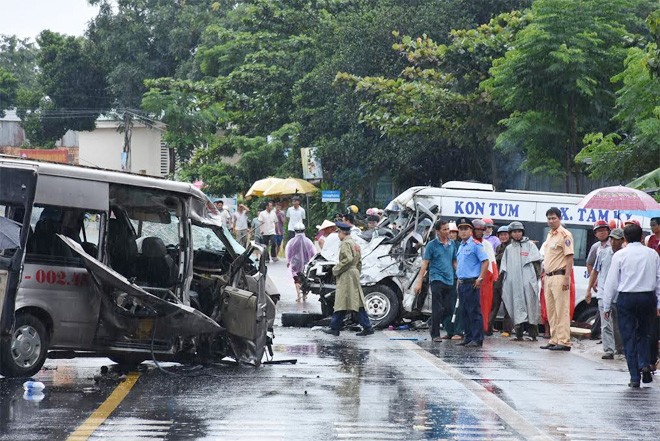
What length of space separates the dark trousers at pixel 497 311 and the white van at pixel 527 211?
3.73ft

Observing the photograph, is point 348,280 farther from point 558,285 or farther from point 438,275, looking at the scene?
point 558,285

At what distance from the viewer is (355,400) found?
10.5 meters

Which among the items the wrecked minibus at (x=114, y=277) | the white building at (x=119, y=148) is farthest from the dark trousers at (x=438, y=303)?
the white building at (x=119, y=148)

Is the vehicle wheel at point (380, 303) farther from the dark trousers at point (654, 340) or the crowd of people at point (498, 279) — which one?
the dark trousers at point (654, 340)

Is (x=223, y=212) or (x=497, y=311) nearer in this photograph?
(x=497, y=311)

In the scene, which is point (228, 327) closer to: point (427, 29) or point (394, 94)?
point (394, 94)

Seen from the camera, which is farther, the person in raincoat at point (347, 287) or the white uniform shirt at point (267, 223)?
the white uniform shirt at point (267, 223)

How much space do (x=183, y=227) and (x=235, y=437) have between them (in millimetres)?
4493

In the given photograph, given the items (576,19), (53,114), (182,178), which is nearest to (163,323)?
(576,19)

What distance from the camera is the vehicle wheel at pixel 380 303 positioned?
63.0 ft

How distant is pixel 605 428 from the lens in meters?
9.30

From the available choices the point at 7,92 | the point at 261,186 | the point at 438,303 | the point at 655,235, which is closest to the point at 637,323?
the point at 655,235

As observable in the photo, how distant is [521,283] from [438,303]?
1.57 meters

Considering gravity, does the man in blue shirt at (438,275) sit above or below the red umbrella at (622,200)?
below
